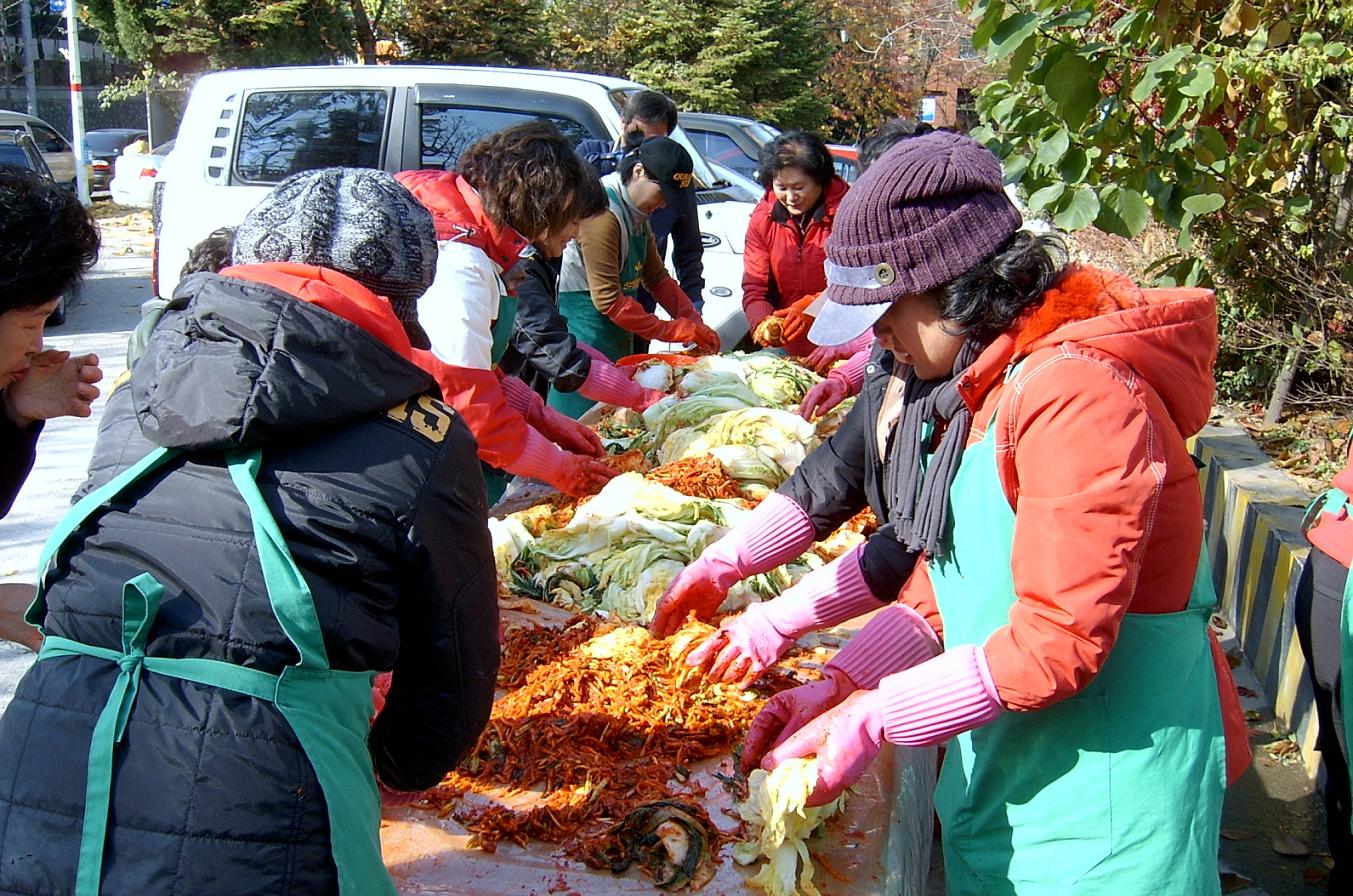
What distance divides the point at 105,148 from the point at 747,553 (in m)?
29.2

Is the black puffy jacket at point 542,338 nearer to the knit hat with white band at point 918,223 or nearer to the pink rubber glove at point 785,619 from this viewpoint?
the pink rubber glove at point 785,619

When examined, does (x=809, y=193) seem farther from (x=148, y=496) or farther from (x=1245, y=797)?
(x=148, y=496)

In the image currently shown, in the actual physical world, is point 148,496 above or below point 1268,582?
above

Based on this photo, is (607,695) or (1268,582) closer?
(607,695)

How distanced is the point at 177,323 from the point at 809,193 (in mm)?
4313

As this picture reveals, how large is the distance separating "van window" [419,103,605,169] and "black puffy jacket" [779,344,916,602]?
5.33 meters

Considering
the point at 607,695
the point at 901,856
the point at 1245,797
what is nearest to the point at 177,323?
the point at 607,695

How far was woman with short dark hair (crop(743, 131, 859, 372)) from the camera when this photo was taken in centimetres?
532

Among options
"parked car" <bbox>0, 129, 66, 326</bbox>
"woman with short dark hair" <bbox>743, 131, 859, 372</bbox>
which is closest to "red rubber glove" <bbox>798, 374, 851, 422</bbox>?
"woman with short dark hair" <bbox>743, 131, 859, 372</bbox>

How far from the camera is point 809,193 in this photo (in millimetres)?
5473

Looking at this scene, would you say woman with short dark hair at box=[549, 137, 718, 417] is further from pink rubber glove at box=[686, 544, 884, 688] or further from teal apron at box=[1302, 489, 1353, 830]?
teal apron at box=[1302, 489, 1353, 830]

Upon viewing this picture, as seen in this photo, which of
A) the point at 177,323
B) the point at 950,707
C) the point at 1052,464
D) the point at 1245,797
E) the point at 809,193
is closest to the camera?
the point at 177,323

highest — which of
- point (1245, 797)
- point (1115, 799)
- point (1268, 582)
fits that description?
point (1115, 799)

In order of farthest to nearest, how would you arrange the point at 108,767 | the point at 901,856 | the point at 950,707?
the point at 901,856 → the point at 950,707 → the point at 108,767
